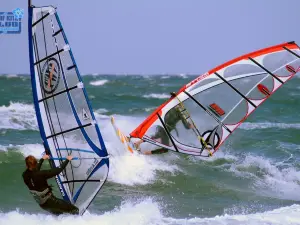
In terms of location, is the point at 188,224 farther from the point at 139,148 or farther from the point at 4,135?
the point at 4,135

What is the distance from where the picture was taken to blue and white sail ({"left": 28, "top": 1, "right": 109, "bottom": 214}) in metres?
6.35

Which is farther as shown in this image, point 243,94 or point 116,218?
point 243,94

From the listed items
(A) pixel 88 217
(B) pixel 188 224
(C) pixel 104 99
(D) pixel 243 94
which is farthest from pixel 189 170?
(C) pixel 104 99

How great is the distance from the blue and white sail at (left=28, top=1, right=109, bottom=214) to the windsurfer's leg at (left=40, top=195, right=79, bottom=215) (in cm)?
17

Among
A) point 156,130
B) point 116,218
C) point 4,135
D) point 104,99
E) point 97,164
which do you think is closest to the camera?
point 97,164

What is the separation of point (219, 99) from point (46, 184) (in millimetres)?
4803

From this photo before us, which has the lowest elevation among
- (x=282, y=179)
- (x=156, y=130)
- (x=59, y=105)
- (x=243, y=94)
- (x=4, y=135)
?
(x=4, y=135)

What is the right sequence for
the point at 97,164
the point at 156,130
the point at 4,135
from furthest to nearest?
the point at 4,135 → the point at 156,130 → the point at 97,164

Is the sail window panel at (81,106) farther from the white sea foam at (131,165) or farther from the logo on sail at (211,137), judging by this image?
the logo on sail at (211,137)

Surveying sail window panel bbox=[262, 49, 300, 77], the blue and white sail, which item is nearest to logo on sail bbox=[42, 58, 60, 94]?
the blue and white sail

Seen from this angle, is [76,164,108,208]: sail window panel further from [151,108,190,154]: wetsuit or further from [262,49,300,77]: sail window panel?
[262,49,300,77]: sail window panel

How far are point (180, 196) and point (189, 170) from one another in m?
2.25

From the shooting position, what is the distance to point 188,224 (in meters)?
7.31

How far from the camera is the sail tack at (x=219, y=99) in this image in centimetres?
1004
